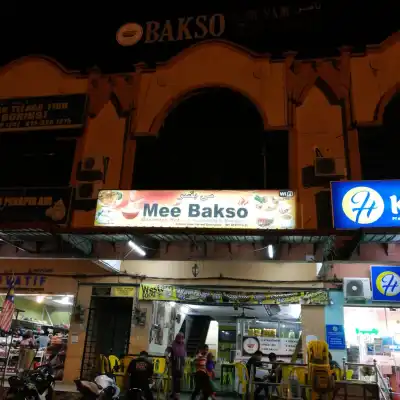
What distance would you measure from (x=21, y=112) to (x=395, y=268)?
12.2 m

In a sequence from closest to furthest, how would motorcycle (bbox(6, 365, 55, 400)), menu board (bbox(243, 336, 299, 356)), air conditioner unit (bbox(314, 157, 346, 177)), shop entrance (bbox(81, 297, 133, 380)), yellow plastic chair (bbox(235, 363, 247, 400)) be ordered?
motorcycle (bbox(6, 365, 55, 400)) → air conditioner unit (bbox(314, 157, 346, 177)) → yellow plastic chair (bbox(235, 363, 247, 400)) → shop entrance (bbox(81, 297, 133, 380)) → menu board (bbox(243, 336, 299, 356))

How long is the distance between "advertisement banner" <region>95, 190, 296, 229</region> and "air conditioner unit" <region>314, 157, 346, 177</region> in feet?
5.96

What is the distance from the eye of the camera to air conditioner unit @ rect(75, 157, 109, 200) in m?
12.7

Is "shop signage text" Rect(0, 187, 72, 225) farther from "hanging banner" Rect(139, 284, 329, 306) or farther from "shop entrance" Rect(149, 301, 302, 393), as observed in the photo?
"shop entrance" Rect(149, 301, 302, 393)

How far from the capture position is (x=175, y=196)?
1091 cm

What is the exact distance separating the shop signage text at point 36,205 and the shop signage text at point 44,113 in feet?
8.01

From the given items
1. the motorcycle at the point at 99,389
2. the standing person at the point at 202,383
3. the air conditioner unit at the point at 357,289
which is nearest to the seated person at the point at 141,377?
the motorcycle at the point at 99,389

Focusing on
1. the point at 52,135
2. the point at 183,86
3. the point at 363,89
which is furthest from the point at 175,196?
the point at 363,89

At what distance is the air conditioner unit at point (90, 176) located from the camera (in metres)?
12.7

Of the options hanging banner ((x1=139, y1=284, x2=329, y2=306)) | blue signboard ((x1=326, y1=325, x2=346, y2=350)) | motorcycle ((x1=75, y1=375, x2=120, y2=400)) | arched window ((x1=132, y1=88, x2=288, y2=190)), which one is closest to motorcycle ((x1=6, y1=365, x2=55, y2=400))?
motorcycle ((x1=75, y1=375, x2=120, y2=400))

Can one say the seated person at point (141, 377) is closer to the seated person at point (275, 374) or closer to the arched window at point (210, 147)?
the seated person at point (275, 374)

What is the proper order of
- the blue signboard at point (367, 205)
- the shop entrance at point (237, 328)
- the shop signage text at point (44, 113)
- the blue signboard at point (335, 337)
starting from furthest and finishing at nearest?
the shop entrance at point (237, 328) → the shop signage text at point (44, 113) → the blue signboard at point (335, 337) → the blue signboard at point (367, 205)

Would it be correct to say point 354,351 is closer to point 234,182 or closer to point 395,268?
point 395,268

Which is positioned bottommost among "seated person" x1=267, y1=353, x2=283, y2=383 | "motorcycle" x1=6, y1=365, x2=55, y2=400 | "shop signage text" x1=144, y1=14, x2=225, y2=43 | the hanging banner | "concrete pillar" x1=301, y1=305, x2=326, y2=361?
"motorcycle" x1=6, y1=365, x2=55, y2=400
